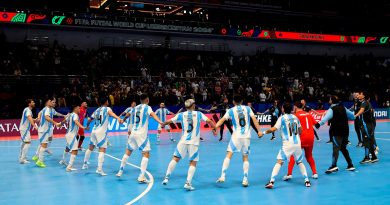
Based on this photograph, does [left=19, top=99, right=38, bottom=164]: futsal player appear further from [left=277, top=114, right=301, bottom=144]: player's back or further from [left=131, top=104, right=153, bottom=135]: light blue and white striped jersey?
[left=277, top=114, right=301, bottom=144]: player's back

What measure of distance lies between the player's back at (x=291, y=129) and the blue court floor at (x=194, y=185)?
111cm

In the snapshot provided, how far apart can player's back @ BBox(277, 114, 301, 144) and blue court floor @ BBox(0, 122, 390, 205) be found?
111 centimetres

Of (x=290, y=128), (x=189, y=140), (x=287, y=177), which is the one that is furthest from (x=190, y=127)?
(x=287, y=177)

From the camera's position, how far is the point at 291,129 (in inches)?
367

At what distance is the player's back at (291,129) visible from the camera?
30.5ft

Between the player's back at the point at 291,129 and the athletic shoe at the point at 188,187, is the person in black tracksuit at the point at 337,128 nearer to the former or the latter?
the player's back at the point at 291,129

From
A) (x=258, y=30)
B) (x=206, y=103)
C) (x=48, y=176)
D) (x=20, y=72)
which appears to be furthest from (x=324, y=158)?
(x=258, y=30)

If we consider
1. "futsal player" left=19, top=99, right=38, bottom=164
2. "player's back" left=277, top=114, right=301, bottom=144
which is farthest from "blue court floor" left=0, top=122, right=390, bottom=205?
"player's back" left=277, top=114, right=301, bottom=144

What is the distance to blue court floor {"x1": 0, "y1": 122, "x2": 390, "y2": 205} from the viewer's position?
8258 mm

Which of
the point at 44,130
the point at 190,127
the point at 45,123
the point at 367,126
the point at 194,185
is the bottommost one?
the point at 194,185

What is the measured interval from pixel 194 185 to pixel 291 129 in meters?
2.69

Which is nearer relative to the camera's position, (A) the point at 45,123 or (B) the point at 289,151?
(B) the point at 289,151

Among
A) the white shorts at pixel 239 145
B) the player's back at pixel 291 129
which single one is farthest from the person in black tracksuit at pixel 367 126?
the white shorts at pixel 239 145

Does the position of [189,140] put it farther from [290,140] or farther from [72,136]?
[72,136]
